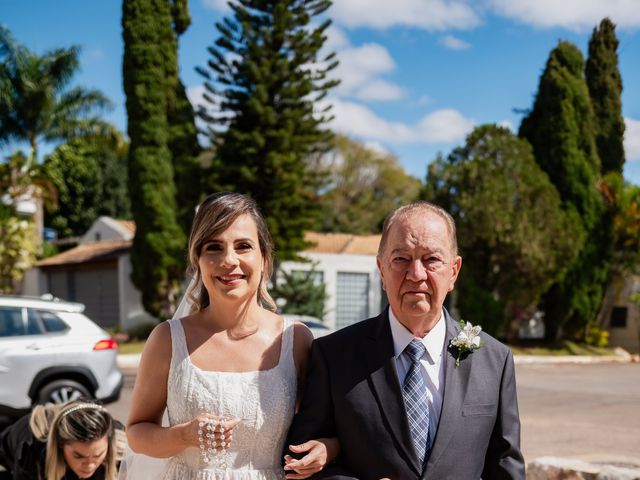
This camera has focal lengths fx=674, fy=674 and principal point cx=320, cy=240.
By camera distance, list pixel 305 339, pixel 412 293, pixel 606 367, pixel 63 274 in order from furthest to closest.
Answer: pixel 63 274 < pixel 606 367 < pixel 305 339 < pixel 412 293

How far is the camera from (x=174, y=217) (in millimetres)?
21547

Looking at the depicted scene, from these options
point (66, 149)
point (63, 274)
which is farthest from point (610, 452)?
point (66, 149)

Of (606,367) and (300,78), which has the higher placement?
(300,78)

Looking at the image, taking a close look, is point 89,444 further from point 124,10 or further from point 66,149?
point 66,149

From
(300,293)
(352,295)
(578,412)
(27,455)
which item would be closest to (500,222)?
(352,295)

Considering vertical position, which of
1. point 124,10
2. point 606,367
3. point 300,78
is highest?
point 124,10

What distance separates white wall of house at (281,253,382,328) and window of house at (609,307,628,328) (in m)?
9.07

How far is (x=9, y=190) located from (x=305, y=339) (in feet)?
73.9

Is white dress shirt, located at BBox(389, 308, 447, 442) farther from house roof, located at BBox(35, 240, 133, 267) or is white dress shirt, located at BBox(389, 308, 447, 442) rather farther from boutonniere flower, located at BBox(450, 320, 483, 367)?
house roof, located at BBox(35, 240, 133, 267)

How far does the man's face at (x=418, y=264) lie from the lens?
2.31m

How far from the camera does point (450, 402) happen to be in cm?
226

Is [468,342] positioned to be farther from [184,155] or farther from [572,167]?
[572,167]

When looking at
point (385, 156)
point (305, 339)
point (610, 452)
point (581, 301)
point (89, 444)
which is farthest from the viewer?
point (385, 156)

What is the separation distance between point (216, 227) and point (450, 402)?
1062 mm
